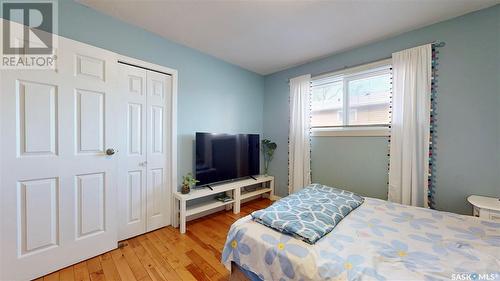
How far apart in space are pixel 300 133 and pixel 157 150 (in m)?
2.19

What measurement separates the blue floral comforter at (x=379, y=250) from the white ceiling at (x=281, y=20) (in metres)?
1.97

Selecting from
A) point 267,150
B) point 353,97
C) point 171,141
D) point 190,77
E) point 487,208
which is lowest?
point 487,208

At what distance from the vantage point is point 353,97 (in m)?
2.69

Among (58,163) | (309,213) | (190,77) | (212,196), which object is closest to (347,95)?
(309,213)

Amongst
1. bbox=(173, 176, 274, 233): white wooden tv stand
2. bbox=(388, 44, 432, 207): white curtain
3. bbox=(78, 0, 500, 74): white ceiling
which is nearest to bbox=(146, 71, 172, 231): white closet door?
bbox=(173, 176, 274, 233): white wooden tv stand

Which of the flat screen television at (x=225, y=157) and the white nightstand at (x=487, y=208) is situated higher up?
the flat screen television at (x=225, y=157)

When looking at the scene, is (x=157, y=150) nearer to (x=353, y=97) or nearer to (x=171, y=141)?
(x=171, y=141)

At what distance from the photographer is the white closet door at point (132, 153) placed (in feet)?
6.89

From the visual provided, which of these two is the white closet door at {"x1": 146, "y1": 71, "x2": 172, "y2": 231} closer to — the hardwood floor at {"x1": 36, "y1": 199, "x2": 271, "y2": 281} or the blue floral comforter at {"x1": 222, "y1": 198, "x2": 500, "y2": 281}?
the hardwood floor at {"x1": 36, "y1": 199, "x2": 271, "y2": 281}

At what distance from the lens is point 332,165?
2.84m

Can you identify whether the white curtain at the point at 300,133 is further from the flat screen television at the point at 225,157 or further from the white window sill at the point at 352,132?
the flat screen television at the point at 225,157

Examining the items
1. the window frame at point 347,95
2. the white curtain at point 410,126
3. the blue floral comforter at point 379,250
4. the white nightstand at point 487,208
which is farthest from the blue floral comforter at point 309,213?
the window frame at point 347,95

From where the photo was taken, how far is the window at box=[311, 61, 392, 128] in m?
2.42

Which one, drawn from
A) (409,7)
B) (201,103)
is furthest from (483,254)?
(201,103)
